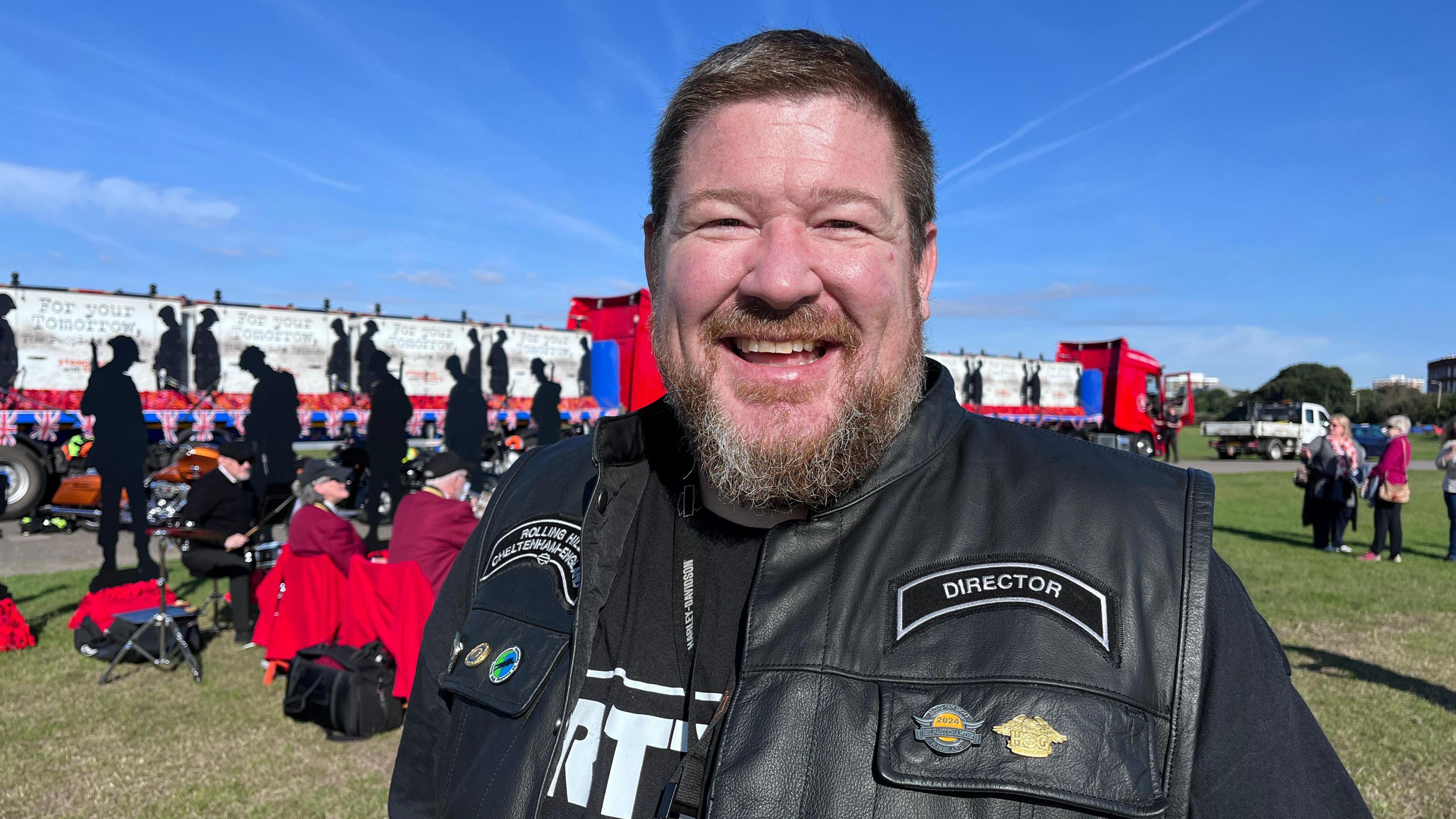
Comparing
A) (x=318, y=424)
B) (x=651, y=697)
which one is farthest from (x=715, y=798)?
(x=318, y=424)

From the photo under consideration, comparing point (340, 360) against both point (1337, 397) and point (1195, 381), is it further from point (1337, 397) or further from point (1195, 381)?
point (1195, 381)

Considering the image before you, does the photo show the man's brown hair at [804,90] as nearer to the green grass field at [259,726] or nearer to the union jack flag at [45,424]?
the green grass field at [259,726]

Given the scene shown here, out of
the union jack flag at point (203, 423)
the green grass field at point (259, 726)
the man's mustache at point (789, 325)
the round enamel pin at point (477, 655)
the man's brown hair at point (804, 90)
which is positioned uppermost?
the man's brown hair at point (804, 90)

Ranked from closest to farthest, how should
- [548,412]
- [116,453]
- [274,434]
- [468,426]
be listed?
[116,453]
[274,434]
[468,426]
[548,412]

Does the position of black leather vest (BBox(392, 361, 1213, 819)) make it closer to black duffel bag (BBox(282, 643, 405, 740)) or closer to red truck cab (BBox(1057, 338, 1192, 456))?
black duffel bag (BBox(282, 643, 405, 740))

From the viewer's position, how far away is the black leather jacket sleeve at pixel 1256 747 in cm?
107

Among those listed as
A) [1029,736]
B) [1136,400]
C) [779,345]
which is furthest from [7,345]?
[1136,400]

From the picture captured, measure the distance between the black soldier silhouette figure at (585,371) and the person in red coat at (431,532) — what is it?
34.1 ft

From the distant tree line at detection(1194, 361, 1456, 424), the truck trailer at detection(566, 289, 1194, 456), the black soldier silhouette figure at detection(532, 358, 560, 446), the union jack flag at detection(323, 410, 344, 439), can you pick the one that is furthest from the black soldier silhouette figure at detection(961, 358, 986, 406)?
the distant tree line at detection(1194, 361, 1456, 424)

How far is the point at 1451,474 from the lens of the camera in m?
11.1

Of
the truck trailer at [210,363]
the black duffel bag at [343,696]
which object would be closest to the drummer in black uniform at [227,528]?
the black duffel bag at [343,696]

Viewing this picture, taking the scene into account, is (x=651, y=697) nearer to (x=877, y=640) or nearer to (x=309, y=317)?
(x=877, y=640)

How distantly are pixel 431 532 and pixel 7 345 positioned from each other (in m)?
10.2

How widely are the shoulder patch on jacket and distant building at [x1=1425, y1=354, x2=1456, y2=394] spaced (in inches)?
5442
